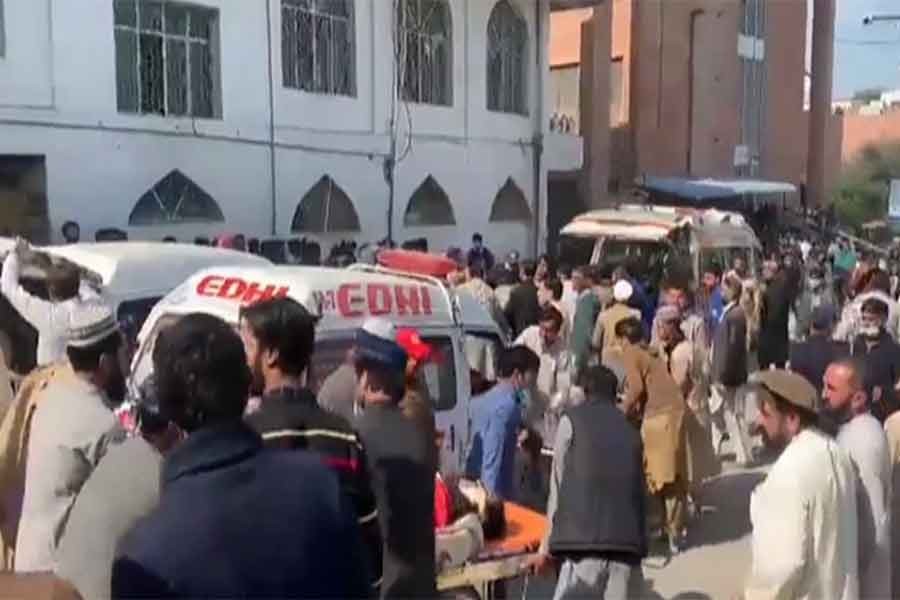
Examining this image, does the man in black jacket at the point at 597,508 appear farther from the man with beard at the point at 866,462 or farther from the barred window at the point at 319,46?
the barred window at the point at 319,46

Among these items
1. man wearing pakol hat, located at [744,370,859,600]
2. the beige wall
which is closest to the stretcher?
man wearing pakol hat, located at [744,370,859,600]

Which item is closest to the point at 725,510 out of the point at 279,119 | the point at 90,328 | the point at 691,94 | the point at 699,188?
the point at 90,328

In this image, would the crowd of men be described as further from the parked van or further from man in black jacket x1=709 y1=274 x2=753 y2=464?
the parked van

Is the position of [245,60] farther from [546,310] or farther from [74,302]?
[74,302]

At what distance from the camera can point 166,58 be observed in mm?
14203

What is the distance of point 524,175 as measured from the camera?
21.3 metres

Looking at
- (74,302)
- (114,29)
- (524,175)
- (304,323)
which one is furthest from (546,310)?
(524,175)

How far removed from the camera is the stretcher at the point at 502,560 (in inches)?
192

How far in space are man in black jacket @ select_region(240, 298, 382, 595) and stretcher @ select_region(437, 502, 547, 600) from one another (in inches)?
Result: 60.3

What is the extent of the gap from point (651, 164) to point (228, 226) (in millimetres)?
15218

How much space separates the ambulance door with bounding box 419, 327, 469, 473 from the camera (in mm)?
6820

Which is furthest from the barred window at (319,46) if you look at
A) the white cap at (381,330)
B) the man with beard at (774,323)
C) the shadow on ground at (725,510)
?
the white cap at (381,330)

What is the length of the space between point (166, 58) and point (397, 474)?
11.3 metres

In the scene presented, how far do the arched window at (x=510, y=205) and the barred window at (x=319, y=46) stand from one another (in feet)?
14.3
